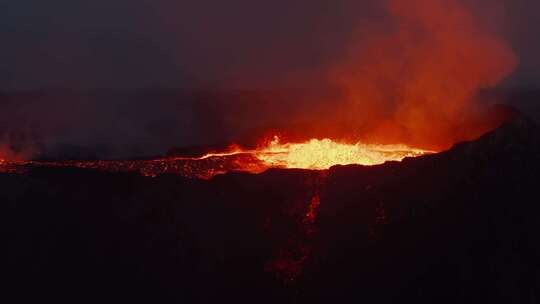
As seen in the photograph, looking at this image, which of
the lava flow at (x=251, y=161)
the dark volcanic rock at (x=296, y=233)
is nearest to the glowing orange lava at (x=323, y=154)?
the lava flow at (x=251, y=161)

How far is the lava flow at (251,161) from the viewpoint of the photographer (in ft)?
50.1

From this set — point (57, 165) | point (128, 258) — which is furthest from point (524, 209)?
point (57, 165)

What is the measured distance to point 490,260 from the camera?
45.7 feet

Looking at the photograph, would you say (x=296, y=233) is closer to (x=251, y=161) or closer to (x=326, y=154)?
(x=251, y=161)

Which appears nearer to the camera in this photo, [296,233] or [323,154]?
[296,233]

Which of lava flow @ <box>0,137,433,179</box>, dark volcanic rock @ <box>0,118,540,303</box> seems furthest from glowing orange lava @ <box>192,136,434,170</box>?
dark volcanic rock @ <box>0,118,540,303</box>

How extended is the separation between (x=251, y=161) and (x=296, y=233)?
304 cm

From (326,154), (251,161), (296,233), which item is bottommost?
(296,233)

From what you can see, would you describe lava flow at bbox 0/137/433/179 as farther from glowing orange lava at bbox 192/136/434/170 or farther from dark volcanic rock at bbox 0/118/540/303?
dark volcanic rock at bbox 0/118/540/303

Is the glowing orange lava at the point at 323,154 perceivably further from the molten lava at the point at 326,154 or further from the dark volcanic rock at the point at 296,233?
the dark volcanic rock at the point at 296,233

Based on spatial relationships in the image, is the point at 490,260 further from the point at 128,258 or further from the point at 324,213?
the point at 128,258

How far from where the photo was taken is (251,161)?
1653 cm

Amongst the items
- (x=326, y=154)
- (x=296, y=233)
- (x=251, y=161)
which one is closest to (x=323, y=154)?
(x=326, y=154)

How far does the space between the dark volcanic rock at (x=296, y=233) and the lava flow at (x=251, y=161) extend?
0.47 meters
